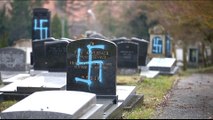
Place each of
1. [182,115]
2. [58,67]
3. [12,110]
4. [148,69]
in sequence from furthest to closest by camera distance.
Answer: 1. [148,69]
2. [58,67]
3. [182,115]
4. [12,110]

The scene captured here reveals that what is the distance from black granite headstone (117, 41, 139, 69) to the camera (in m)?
20.6

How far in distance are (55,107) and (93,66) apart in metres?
2.60

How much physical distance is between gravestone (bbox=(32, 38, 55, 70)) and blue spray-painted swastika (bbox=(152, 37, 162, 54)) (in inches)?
412

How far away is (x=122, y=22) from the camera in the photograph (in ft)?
147

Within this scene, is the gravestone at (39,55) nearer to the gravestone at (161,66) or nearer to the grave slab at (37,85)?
the grave slab at (37,85)

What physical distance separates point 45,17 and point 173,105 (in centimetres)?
972

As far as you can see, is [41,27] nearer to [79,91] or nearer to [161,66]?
[161,66]

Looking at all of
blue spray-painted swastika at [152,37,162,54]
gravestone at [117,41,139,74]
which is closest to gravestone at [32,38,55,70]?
gravestone at [117,41,139,74]

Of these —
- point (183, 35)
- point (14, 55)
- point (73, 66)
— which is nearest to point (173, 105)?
point (73, 66)

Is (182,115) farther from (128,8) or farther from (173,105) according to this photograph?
(128,8)

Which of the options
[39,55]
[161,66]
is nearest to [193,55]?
[161,66]

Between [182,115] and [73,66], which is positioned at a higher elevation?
[73,66]

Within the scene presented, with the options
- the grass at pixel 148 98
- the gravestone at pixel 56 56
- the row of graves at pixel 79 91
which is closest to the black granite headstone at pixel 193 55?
the grass at pixel 148 98

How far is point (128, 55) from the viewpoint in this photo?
2069cm
